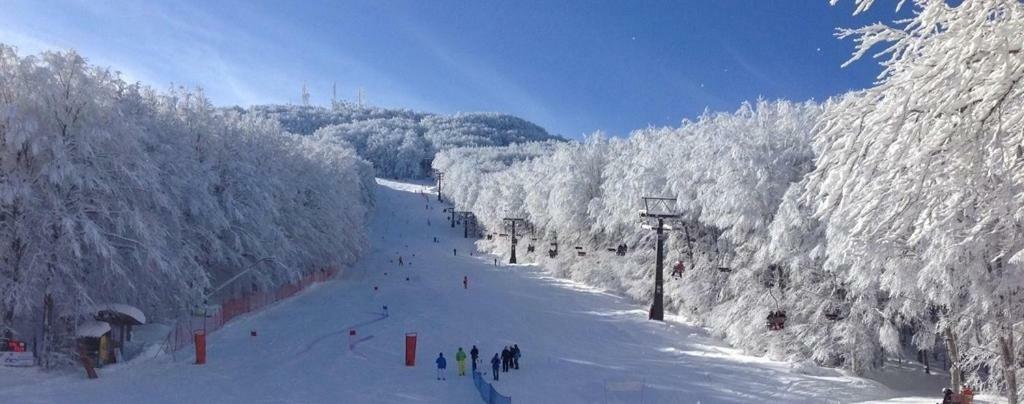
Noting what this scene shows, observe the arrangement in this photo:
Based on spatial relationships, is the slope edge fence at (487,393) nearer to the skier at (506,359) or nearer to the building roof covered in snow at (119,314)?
the skier at (506,359)

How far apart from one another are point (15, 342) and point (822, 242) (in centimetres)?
2958

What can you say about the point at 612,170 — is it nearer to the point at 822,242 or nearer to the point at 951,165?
the point at 822,242

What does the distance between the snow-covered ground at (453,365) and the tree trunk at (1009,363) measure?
10.2ft

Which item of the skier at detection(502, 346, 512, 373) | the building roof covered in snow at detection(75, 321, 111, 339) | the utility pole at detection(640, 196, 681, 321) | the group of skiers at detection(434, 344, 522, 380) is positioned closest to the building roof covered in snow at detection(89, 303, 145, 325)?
the building roof covered in snow at detection(75, 321, 111, 339)

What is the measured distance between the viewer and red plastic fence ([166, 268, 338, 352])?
28.7 m

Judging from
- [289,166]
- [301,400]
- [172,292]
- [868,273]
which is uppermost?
[289,166]

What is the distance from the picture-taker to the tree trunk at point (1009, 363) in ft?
58.2

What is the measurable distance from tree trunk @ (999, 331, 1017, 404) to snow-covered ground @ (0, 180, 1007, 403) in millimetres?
3106

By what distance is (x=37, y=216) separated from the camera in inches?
850

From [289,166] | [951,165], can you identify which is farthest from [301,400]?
[289,166]

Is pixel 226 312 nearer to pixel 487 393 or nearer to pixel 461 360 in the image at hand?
pixel 461 360

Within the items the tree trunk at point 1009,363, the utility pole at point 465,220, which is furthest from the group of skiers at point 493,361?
the utility pole at point 465,220

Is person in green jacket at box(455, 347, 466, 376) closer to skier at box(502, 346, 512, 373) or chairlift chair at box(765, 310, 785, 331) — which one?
skier at box(502, 346, 512, 373)

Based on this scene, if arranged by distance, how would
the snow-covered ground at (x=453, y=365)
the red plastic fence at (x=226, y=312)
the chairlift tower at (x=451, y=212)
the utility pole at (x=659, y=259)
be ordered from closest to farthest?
the snow-covered ground at (x=453, y=365)
the red plastic fence at (x=226, y=312)
the utility pole at (x=659, y=259)
the chairlift tower at (x=451, y=212)
